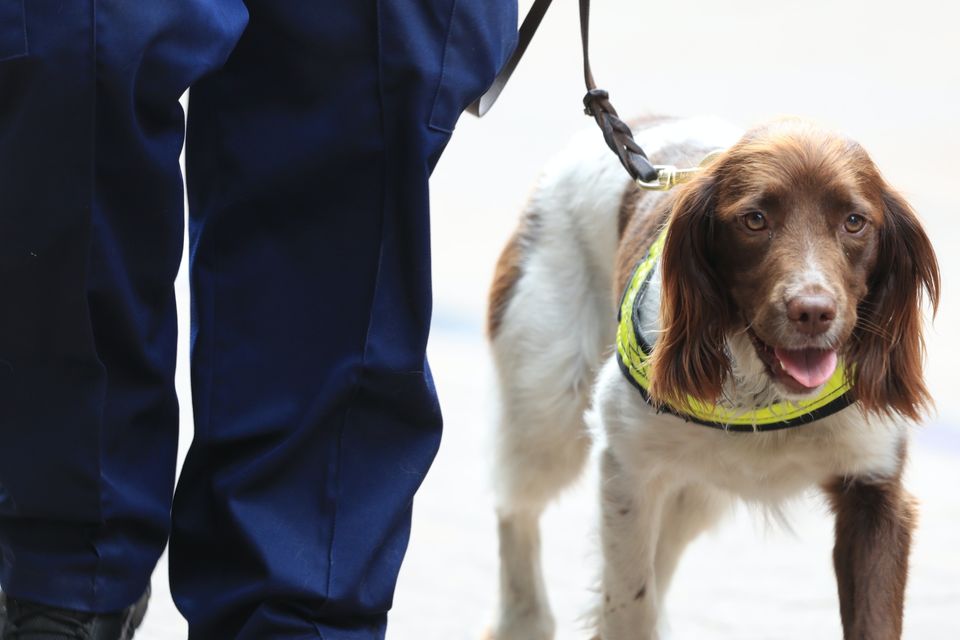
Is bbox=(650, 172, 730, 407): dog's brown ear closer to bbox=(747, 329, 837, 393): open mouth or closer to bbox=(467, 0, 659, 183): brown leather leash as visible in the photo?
bbox=(747, 329, 837, 393): open mouth

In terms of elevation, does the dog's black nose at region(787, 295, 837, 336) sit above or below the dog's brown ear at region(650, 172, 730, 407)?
above

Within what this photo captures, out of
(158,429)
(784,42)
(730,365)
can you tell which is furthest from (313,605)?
(784,42)

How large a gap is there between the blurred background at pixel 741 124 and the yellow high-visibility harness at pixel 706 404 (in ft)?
1.22

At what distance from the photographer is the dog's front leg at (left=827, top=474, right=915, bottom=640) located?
3.21 metres

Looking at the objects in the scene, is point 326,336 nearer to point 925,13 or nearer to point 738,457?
point 738,457

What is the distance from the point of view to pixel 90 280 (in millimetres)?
2500

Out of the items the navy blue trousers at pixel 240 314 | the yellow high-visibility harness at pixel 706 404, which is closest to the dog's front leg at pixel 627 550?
the yellow high-visibility harness at pixel 706 404

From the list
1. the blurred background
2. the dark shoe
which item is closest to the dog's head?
the blurred background

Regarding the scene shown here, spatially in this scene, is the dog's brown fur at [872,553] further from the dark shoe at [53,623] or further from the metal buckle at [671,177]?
the dark shoe at [53,623]

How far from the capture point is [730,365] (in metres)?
3.22

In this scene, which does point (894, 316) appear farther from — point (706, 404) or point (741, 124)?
point (741, 124)

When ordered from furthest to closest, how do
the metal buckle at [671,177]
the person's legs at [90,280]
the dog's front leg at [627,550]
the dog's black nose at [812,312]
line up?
the dog's front leg at [627,550]
the metal buckle at [671,177]
the dog's black nose at [812,312]
the person's legs at [90,280]

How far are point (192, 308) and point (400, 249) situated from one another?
1.14 feet

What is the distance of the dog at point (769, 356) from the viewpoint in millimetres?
3004
